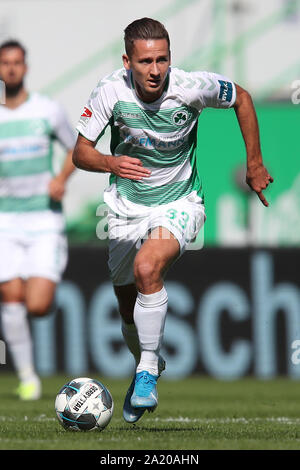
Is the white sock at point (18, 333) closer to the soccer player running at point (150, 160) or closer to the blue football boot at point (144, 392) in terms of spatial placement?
the soccer player running at point (150, 160)

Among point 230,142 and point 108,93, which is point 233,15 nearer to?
point 230,142

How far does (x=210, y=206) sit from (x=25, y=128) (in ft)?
16.1

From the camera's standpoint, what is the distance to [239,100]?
6.79 m

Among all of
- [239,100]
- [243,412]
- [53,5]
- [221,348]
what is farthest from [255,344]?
[53,5]

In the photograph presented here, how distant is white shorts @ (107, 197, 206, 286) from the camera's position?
652 cm

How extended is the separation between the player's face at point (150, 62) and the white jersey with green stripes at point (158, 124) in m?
0.18

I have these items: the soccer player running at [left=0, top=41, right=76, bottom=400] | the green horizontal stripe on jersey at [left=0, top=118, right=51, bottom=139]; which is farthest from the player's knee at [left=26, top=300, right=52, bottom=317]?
the green horizontal stripe on jersey at [left=0, top=118, right=51, bottom=139]

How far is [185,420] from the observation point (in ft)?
24.3

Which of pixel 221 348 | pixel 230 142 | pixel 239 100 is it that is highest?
pixel 239 100

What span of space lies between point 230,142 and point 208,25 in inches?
71.6

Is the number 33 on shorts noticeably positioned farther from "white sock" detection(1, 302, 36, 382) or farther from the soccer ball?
"white sock" detection(1, 302, 36, 382)

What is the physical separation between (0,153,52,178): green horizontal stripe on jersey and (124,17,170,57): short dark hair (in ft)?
11.3

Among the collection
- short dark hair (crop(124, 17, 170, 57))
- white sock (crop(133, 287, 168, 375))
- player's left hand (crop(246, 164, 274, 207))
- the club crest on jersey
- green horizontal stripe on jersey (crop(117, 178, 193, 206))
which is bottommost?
white sock (crop(133, 287, 168, 375))

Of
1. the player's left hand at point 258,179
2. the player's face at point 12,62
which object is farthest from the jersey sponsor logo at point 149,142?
the player's face at point 12,62
